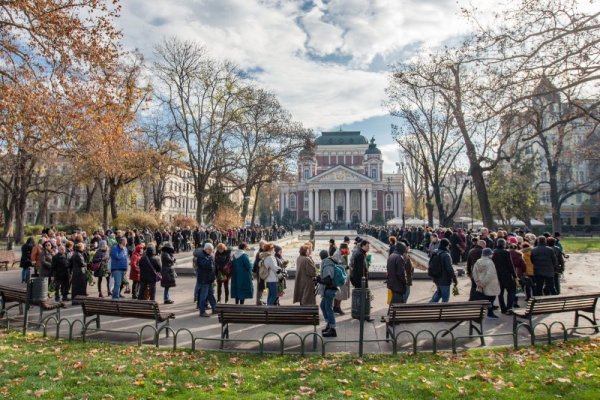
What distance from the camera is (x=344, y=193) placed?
8569 centimetres

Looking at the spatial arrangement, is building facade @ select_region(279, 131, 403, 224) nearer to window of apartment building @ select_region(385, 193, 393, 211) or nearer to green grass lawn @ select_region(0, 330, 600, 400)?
window of apartment building @ select_region(385, 193, 393, 211)

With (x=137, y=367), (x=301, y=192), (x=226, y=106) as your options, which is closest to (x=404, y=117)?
(x=226, y=106)

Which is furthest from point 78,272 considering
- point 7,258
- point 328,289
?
point 7,258

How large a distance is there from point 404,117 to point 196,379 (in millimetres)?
24964

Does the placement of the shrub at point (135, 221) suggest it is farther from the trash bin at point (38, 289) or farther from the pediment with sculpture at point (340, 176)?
the pediment with sculpture at point (340, 176)

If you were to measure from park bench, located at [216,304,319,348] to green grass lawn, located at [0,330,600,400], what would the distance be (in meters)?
0.66

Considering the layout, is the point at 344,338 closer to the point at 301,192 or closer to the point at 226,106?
the point at 226,106

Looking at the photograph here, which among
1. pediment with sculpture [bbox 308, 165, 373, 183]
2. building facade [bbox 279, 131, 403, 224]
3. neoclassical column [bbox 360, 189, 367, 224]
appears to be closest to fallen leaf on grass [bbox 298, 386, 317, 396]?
building facade [bbox 279, 131, 403, 224]

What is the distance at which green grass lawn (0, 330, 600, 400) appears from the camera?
16.6 feet

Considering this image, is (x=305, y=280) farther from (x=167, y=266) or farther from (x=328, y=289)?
(x=167, y=266)

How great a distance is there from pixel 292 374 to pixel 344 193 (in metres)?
80.5

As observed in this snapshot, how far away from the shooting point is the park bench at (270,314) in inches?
279

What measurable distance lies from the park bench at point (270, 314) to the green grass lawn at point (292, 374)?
66cm

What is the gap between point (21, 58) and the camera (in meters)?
12.0
